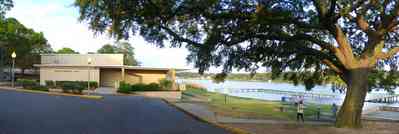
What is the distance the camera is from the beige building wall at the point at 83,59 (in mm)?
50344

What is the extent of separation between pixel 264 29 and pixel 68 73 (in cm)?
3547

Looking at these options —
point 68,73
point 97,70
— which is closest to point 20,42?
point 68,73

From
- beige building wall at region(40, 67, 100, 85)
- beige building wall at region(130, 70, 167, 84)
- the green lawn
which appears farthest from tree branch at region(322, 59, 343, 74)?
beige building wall at region(130, 70, 167, 84)

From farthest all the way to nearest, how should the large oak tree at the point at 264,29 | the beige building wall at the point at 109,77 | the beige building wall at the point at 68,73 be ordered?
the beige building wall at the point at 109,77 → the beige building wall at the point at 68,73 → the large oak tree at the point at 264,29

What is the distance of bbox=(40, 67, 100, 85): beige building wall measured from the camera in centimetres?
4744

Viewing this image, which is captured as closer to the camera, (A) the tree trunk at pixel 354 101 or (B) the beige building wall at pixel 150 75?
(A) the tree trunk at pixel 354 101

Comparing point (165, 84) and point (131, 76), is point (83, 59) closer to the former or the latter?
point (131, 76)

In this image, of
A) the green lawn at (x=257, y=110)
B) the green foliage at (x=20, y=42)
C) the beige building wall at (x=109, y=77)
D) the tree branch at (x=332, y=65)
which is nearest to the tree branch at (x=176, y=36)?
the tree branch at (x=332, y=65)

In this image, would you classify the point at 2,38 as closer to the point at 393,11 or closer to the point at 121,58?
the point at 121,58

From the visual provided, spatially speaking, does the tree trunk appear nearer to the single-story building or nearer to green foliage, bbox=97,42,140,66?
the single-story building

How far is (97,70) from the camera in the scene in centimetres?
4731

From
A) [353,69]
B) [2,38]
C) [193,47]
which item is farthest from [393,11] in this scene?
[2,38]

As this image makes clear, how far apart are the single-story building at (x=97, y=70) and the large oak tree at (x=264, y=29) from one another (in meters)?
27.5

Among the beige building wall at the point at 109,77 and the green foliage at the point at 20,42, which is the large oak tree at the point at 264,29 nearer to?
the beige building wall at the point at 109,77
